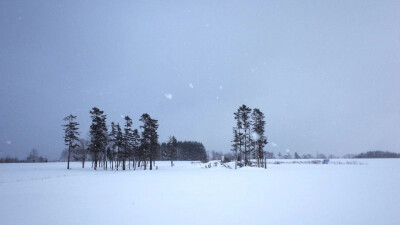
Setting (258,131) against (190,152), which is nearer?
(258,131)

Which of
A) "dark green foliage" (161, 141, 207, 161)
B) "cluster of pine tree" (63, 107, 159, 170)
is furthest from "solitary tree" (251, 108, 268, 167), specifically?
"dark green foliage" (161, 141, 207, 161)

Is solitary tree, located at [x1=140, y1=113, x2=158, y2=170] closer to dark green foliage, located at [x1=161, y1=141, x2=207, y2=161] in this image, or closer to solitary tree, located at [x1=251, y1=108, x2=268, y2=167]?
solitary tree, located at [x1=251, y1=108, x2=268, y2=167]

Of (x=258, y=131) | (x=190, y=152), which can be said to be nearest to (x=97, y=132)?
(x=258, y=131)

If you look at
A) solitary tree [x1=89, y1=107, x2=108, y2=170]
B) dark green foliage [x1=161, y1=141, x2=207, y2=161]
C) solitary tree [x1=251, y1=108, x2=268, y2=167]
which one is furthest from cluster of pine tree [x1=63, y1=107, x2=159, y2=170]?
dark green foliage [x1=161, y1=141, x2=207, y2=161]

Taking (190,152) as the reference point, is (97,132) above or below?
above

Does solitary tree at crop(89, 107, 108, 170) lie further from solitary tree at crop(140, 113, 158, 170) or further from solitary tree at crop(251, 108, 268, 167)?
solitary tree at crop(251, 108, 268, 167)

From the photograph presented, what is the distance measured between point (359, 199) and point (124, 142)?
165 ft

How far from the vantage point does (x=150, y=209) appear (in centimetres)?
1076

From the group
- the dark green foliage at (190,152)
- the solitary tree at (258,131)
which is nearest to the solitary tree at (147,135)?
the solitary tree at (258,131)

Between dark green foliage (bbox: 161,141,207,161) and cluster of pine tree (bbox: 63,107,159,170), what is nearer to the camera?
cluster of pine tree (bbox: 63,107,159,170)

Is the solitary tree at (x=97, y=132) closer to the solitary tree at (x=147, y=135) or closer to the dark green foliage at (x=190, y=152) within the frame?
the solitary tree at (x=147, y=135)

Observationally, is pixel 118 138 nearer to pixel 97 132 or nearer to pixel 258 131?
pixel 97 132

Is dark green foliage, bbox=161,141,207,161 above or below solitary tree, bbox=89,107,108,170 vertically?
below

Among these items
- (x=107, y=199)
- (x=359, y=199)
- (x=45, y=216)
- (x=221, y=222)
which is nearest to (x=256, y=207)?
(x=221, y=222)
